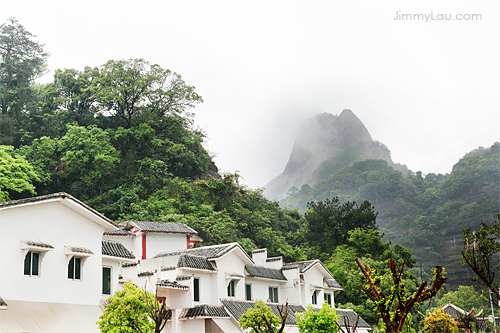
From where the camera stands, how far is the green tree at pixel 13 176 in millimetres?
34906

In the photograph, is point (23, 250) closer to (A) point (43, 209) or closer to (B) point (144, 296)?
(A) point (43, 209)

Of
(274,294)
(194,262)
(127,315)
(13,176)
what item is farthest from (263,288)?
(13,176)

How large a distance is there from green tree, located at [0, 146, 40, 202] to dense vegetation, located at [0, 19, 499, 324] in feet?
0.32

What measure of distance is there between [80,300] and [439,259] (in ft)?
252

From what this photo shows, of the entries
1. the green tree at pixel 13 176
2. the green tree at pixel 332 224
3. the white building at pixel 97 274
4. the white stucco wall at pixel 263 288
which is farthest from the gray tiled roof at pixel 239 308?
the green tree at pixel 332 224

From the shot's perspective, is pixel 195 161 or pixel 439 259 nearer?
pixel 195 161

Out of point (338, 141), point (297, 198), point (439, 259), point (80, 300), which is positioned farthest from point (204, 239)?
point (338, 141)

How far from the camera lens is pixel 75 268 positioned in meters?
18.1

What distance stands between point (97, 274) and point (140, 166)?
28998 millimetres

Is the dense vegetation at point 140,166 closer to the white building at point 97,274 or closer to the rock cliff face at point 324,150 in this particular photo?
the white building at point 97,274

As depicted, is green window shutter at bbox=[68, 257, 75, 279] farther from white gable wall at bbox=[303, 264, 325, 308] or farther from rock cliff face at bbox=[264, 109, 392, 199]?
rock cliff face at bbox=[264, 109, 392, 199]

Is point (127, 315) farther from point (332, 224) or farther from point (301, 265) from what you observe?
point (332, 224)

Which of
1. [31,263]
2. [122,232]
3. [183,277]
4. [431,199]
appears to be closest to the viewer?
[31,263]

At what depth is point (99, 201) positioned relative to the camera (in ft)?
142
